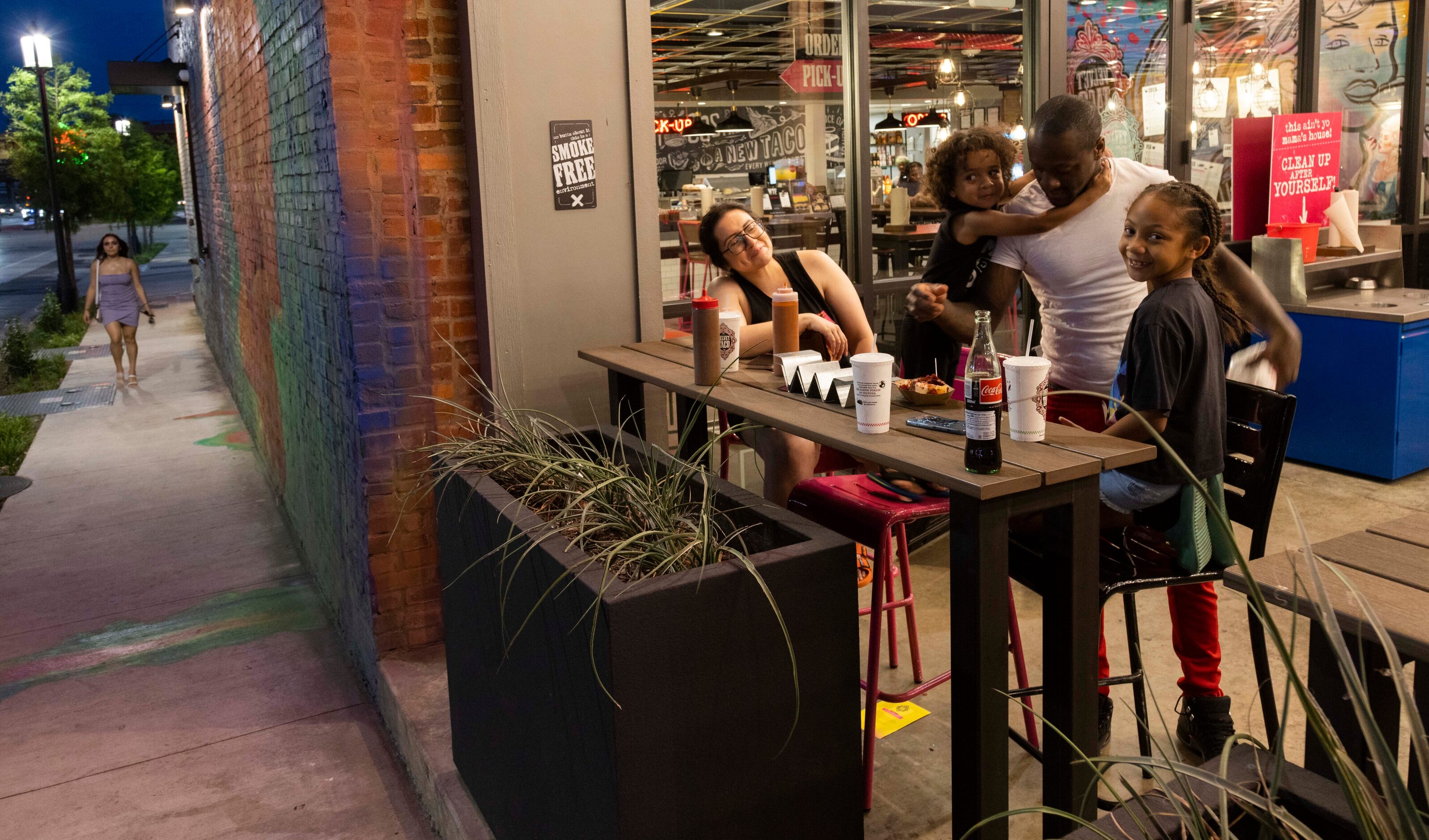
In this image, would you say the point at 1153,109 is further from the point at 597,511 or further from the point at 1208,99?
the point at 597,511

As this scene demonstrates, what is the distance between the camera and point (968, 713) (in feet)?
7.32

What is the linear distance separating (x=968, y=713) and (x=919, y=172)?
3.65m

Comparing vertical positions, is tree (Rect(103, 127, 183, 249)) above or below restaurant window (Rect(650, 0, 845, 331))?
above

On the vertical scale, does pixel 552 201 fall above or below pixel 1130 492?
above

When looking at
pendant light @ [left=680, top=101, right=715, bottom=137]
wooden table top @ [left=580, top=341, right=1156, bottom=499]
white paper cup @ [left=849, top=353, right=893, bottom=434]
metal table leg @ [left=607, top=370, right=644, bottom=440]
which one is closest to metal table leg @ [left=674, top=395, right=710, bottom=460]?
metal table leg @ [left=607, top=370, right=644, bottom=440]


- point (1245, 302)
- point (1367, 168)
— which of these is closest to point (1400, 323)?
point (1367, 168)

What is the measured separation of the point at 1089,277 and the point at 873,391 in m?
1.18

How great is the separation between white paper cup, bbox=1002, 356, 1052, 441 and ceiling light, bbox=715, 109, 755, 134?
294cm

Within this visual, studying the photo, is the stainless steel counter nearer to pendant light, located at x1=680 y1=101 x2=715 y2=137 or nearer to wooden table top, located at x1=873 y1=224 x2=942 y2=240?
wooden table top, located at x1=873 y1=224 x2=942 y2=240

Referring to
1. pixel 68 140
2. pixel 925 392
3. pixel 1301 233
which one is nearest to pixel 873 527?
pixel 925 392

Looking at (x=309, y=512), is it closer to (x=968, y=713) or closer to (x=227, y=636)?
(x=227, y=636)

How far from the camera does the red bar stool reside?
2.86m

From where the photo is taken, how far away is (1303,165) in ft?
19.4

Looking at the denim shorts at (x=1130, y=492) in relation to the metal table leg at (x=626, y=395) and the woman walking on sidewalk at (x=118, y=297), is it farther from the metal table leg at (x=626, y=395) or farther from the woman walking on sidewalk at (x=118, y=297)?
the woman walking on sidewalk at (x=118, y=297)
